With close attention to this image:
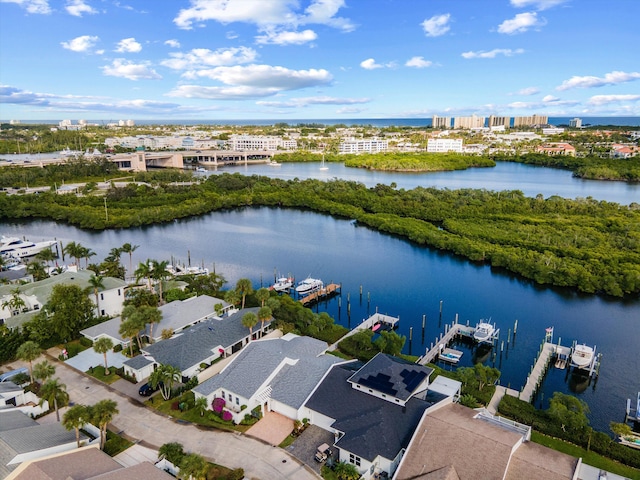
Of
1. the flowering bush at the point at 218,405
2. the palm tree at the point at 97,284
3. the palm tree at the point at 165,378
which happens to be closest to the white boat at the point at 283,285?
the palm tree at the point at 97,284

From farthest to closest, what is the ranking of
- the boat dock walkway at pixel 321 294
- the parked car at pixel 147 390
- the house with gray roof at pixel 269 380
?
the boat dock walkway at pixel 321 294 < the parked car at pixel 147 390 < the house with gray roof at pixel 269 380

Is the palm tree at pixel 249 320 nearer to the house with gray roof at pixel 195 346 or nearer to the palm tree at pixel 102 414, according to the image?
the house with gray roof at pixel 195 346

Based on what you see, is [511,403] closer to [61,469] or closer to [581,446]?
[581,446]

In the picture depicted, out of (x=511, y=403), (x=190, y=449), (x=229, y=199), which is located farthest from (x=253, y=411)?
(x=229, y=199)

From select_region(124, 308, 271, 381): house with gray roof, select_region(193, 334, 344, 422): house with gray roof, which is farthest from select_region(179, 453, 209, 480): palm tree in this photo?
select_region(124, 308, 271, 381): house with gray roof

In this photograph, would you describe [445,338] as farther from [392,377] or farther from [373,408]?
[373,408]

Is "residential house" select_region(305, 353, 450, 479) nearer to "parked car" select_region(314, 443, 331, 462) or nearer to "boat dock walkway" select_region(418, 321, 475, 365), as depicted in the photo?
"parked car" select_region(314, 443, 331, 462)
